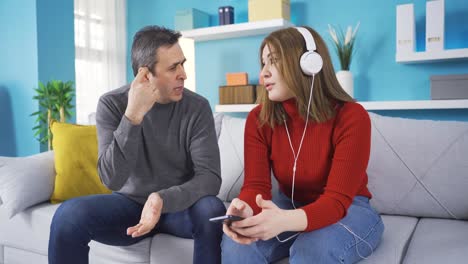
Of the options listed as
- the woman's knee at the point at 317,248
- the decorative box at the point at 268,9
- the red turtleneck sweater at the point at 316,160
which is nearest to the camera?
the woman's knee at the point at 317,248

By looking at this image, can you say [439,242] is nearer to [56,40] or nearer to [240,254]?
[240,254]

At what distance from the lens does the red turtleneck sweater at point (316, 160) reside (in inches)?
44.8

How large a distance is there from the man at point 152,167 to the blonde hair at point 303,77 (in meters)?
0.39

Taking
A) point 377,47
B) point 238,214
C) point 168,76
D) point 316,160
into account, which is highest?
point 377,47

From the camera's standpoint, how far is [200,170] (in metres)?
1.46

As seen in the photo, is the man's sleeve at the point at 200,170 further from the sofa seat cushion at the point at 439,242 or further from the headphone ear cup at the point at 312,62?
the sofa seat cushion at the point at 439,242

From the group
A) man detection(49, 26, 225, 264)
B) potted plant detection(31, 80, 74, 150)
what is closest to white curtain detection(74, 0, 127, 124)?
potted plant detection(31, 80, 74, 150)

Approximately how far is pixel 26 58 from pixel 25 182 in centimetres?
222

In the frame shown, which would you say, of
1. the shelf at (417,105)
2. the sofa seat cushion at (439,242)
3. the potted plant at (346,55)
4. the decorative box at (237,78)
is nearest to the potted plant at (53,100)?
the decorative box at (237,78)

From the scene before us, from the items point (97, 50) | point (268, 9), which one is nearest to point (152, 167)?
point (268, 9)

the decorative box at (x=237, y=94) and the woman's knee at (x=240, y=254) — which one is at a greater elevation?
the decorative box at (x=237, y=94)

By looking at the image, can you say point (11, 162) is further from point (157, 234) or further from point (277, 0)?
point (277, 0)

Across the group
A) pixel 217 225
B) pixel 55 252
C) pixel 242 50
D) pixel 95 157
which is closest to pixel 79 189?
pixel 95 157

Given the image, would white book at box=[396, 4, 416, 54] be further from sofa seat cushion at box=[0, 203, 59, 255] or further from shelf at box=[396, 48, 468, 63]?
sofa seat cushion at box=[0, 203, 59, 255]
